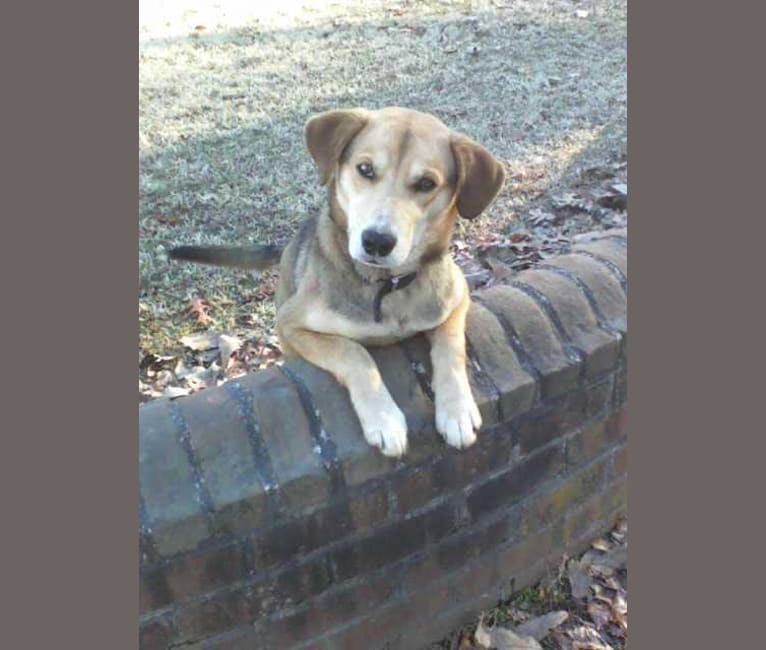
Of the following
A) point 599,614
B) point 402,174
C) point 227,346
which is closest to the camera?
point 402,174

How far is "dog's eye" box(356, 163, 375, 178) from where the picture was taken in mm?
2736

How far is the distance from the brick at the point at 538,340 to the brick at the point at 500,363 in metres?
0.04

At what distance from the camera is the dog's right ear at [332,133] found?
2.83 metres

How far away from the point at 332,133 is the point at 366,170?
0.72 ft

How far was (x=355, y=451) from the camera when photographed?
236 cm

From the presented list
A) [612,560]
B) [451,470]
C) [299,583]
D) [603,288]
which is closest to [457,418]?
[451,470]

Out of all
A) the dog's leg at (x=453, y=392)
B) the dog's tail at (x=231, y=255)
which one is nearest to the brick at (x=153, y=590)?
the dog's leg at (x=453, y=392)

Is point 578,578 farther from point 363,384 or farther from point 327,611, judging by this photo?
point 363,384

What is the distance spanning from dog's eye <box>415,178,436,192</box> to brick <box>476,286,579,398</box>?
0.52 m

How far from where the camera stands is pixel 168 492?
216 cm

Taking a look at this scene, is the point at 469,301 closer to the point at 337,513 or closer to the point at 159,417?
the point at 337,513

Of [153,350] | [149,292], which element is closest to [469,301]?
[153,350]

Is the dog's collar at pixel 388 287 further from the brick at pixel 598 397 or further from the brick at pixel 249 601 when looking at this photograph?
the brick at pixel 249 601

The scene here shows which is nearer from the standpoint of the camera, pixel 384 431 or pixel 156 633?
pixel 156 633
